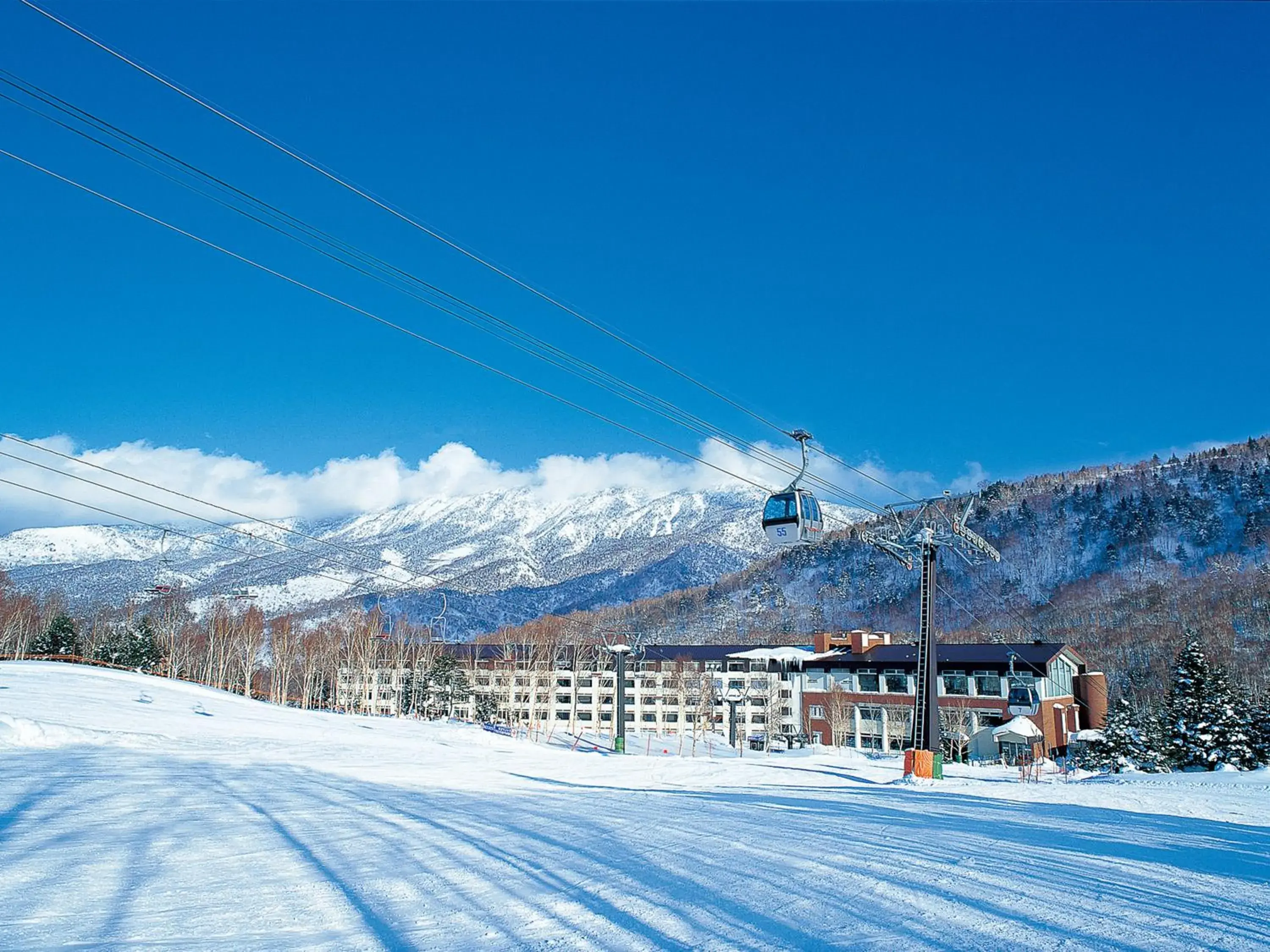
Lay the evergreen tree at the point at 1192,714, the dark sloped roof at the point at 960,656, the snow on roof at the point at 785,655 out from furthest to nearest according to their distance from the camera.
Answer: the snow on roof at the point at 785,655 < the dark sloped roof at the point at 960,656 < the evergreen tree at the point at 1192,714

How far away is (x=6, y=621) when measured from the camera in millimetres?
78250

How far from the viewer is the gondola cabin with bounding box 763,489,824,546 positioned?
1961 centimetres

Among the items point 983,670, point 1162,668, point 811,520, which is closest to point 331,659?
point 983,670

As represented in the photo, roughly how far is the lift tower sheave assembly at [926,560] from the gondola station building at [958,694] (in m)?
38.0

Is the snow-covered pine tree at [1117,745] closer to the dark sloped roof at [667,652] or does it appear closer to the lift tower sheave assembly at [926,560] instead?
the lift tower sheave assembly at [926,560]

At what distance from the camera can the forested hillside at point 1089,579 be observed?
125000 millimetres

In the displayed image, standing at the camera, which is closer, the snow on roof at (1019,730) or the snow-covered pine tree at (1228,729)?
the snow-covered pine tree at (1228,729)

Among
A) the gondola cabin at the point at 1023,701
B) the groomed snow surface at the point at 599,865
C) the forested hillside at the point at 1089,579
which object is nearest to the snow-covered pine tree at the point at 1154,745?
the gondola cabin at the point at 1023,701

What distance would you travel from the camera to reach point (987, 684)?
65812mm

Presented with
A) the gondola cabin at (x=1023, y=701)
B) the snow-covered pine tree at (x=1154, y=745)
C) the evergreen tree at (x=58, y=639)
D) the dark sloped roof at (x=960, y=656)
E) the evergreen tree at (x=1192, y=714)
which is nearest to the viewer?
the evergreen tree at (x=1192, y=714)

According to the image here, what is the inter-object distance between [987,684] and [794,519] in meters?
54.8

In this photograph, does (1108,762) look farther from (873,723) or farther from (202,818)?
(202,818)

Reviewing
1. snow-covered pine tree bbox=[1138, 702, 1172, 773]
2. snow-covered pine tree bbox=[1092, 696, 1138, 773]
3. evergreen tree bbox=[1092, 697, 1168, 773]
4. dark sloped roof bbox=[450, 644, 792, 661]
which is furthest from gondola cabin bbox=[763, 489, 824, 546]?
dark sloped roof bbox=[450, 644, 792, 661]

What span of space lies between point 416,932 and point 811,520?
15851 millimetres
